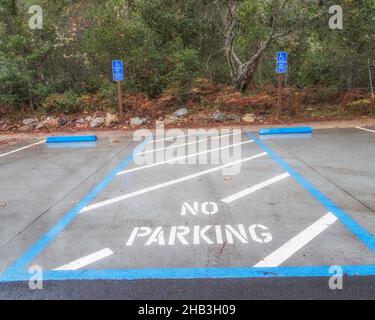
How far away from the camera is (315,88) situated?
14.3 m

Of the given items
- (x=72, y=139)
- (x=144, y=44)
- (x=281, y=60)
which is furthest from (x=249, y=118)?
(x=72, y=139)

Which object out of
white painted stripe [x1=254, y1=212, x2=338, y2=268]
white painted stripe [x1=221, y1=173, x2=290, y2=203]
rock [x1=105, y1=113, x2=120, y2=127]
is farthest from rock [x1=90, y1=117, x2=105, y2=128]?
white painted stripe [x1=254, y1=212, x2=338, y2=268]

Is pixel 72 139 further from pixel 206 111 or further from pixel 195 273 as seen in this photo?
pixel 195 273

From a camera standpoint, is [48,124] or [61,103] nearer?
[48,124]

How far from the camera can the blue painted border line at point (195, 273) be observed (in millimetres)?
2918

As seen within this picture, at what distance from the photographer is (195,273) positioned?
2.99 meters

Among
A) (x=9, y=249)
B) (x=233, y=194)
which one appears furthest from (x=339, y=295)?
(x=9, y=249)

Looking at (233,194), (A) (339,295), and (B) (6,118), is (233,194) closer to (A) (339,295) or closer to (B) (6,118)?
(A) (339,295)

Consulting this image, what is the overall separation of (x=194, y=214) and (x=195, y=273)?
134 cm

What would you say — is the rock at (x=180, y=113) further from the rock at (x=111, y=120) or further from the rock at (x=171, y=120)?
the rock at (x=111, y=120)

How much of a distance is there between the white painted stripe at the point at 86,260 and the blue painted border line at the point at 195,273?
0.26 ft

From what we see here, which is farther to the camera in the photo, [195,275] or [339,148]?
[339,148]

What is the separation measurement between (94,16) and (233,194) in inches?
496

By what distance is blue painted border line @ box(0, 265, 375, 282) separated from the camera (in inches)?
115
